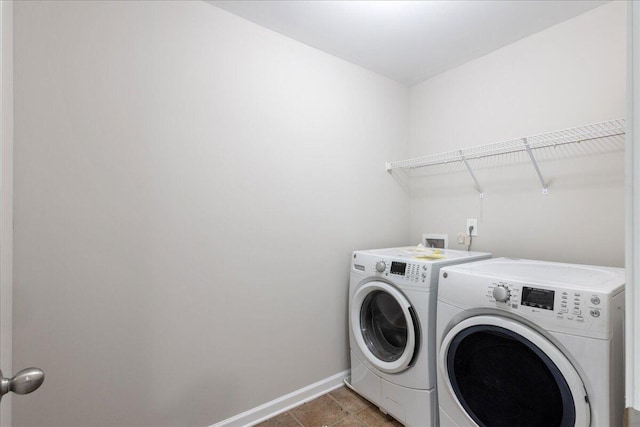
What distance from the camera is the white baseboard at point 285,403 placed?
5.34 ft

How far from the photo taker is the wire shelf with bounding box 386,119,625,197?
1440 mm

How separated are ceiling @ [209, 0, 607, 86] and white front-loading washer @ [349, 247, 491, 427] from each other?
140 cm

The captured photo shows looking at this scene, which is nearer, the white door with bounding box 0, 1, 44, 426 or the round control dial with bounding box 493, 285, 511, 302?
the white door with bounding box 0, 1, 44, 426

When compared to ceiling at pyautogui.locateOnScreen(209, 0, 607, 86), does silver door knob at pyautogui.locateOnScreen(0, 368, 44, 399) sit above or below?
below

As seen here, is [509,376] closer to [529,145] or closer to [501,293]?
[501,293]

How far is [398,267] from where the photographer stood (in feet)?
5.35

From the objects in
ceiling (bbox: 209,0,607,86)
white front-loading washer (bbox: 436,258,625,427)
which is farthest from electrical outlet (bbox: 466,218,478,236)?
ceiling (bbox: 209,0,607,86)

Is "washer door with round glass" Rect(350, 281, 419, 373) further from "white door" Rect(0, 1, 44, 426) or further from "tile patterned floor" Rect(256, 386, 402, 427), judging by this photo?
"white door" Rect(0, 1, 44, 426)

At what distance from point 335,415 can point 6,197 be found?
188 cm

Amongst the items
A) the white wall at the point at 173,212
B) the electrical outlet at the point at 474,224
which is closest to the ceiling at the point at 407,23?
the white wall at the point at 173,212

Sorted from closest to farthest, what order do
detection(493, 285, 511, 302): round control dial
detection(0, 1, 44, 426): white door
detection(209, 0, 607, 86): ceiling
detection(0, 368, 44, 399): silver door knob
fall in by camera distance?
detection(0, 368, 44, 399): silver door knob
detection(0, 1, 44, 426): white door
detection(493, 285, 511, 302): round control dial
detection(209, 0, 607, 86): ceiling

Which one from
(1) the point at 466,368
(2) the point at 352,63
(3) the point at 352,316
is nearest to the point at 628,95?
(1) the point at 466,368

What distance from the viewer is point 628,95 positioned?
37 centimetres

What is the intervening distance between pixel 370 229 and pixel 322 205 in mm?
507
